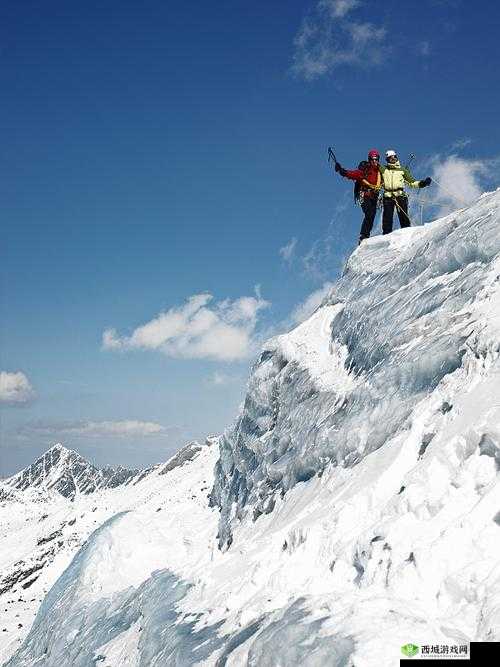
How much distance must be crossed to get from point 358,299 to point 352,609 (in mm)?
12040

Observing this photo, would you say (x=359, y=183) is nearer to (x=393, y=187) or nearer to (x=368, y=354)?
(x=393, y=187)

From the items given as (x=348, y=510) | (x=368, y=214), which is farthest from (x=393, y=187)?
(x=348, y=510)

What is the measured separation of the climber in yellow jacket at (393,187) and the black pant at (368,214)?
1.65ft

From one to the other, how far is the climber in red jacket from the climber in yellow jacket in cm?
30

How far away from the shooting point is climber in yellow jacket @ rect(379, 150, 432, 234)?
19.3 metres

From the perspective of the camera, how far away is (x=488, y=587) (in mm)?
5809

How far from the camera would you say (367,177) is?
64.7 ft

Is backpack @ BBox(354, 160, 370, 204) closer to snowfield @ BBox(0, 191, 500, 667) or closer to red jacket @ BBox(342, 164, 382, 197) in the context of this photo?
red jacket @ BBox(342, 164, 382, 197)

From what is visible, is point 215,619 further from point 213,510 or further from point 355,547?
point 213,510

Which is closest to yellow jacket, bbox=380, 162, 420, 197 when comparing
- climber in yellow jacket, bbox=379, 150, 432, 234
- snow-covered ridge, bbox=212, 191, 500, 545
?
climber in yellow jacket, bbox=379, 150, 432, 234

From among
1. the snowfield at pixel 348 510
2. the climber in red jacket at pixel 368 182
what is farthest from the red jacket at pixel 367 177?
the snowfield at pixel 348 510

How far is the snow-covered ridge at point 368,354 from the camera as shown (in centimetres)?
1142

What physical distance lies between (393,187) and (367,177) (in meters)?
1.09

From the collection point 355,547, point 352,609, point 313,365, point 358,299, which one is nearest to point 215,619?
point 355,547
